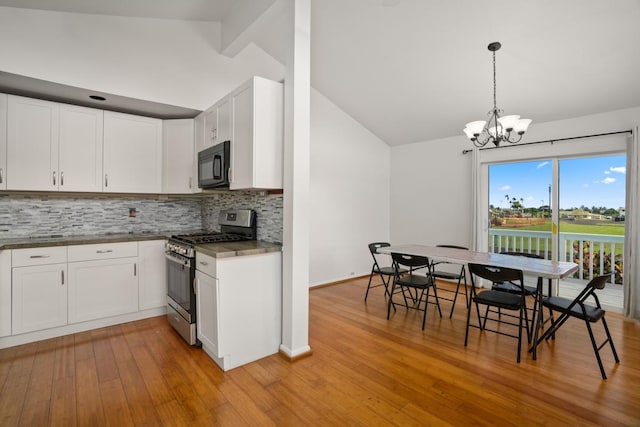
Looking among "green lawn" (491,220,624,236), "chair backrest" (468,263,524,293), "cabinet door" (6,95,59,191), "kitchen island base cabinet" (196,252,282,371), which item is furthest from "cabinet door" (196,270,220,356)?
"green lawn" (491,220,624,236)

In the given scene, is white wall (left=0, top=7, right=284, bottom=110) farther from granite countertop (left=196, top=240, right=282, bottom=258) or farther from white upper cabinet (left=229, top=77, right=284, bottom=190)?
granite countertop (left=196, top=240, right=282, bottom=258)

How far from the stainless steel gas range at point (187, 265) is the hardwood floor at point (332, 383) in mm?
190

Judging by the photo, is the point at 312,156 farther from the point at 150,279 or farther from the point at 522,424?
the point at 522,424

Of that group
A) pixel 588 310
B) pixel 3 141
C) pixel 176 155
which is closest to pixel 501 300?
pixel 588 310

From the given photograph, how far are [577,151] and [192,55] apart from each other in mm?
4818

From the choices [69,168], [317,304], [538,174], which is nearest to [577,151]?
[538,174]

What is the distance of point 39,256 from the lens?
280cm

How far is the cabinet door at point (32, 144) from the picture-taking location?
9.39 ft

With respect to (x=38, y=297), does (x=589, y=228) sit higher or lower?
higher

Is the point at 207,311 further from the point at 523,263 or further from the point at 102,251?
the point at 523,263

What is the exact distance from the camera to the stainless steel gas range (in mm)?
2707

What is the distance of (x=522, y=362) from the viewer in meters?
2.51

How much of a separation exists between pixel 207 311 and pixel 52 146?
238 centimetres

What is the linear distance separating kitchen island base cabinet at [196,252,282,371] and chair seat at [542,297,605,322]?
2411mm
